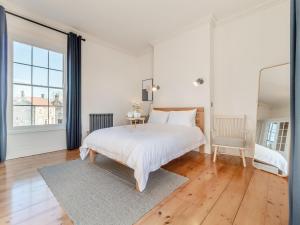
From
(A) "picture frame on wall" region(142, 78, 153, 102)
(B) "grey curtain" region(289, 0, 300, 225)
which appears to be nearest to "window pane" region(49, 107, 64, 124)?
(A) "picture frame on wall" region(142, 78, 153, 102)

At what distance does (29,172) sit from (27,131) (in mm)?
1130

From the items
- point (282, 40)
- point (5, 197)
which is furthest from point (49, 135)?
point (282, 40)

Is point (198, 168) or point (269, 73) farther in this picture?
point (269, 73)

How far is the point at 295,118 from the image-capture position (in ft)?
2.96

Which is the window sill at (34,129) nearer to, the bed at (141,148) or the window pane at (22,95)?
the window pane at (22,95)

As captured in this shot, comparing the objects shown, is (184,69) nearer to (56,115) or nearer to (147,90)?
(147,90)

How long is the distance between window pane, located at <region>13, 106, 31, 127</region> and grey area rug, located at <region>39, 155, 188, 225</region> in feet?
4.20

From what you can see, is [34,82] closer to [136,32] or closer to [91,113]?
[91,113]

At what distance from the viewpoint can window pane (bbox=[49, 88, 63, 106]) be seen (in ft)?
11.5

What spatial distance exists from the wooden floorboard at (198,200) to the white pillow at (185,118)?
104 centimetres

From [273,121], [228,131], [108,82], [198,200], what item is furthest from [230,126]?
[108,82]

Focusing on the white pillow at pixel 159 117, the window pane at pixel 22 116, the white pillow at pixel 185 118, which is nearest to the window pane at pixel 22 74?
the window pane at pixel 22 116

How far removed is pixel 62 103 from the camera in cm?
362

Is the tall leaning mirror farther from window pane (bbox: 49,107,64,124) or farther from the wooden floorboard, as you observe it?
window pane (bbox: 49,107,64,124)
